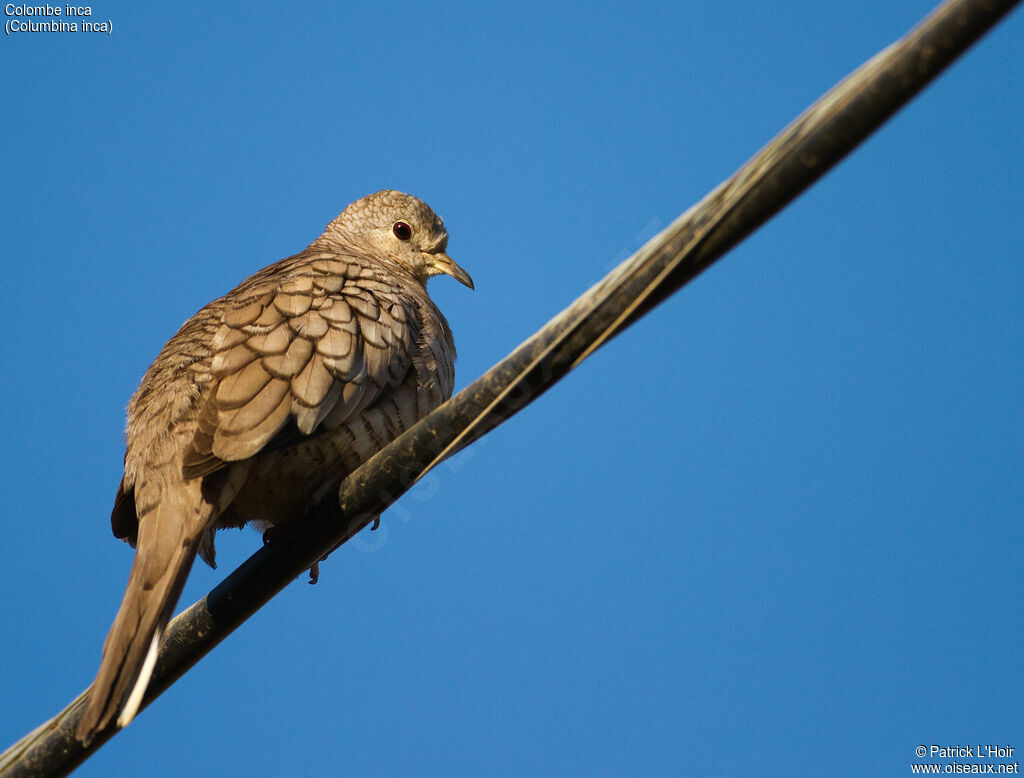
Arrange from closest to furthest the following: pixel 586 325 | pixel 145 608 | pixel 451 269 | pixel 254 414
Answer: pixel 586 325
pixel 145 608
pixel 254 414
pixel 451 269

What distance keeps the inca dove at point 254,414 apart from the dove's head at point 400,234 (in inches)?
59.7

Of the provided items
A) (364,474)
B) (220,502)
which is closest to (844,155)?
(364,474)

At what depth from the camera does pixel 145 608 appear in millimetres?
3291

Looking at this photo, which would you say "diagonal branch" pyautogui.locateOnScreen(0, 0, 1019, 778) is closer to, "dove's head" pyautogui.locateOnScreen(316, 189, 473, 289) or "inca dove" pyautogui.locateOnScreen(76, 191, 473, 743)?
"inca dove" pyautogui.locateOnScreen(76, 191, 473, 743)

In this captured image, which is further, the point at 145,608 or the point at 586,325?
the point at 145,608

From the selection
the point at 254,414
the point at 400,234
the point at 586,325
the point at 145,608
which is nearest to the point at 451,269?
the point at 400,234

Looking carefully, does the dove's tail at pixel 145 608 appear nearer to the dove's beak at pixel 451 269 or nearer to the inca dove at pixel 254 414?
the inca dove at pixel 254 414

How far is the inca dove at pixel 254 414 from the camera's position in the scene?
11.1 feet

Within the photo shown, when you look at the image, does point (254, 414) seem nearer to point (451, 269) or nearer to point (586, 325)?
point (586, 325)

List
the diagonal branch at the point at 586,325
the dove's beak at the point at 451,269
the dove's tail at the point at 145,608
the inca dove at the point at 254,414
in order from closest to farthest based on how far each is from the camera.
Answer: the diagonal branch at the point at 586,325
the dove's tail at the point at 145,608
the inca dove at the point at 254,414
the dove's beak at the point at 451,269

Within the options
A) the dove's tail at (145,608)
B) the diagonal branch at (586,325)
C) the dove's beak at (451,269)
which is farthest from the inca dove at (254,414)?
the dove's beak at (451,269)

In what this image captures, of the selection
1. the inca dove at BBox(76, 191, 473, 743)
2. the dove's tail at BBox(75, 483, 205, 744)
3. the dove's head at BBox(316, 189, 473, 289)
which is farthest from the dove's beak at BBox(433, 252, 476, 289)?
the dove's tail at BBox(75, 483, 205, 744)

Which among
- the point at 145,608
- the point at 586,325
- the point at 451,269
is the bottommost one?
the point at 145,608

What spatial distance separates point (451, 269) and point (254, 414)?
9.50 ft
